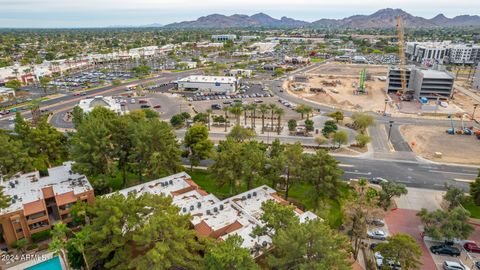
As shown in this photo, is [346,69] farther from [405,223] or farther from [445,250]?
[445,250]

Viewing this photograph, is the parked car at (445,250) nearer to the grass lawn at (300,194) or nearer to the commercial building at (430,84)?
the grass lawn at (300,194)

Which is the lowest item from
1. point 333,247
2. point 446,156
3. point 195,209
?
point 446,156

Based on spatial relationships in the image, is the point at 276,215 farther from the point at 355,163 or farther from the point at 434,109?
the point at 434,109

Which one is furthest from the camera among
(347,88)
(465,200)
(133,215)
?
(347,88)

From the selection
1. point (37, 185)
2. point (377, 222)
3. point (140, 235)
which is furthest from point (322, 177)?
point (37, 185)

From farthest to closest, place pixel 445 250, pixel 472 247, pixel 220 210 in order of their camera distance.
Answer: pixel 220 210
pixel 472 247
pixel 445 250

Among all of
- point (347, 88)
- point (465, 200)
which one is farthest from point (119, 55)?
point (465, 200)

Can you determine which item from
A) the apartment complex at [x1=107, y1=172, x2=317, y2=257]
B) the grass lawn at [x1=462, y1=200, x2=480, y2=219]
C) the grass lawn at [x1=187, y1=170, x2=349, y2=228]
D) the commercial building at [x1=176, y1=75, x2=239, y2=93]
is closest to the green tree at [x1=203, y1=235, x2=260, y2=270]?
the apartment complex at [x1=107, y1=172, x2=317, y2=257]

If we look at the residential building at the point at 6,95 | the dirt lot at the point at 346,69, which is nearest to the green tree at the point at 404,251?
the residential building at the point at 6,95
